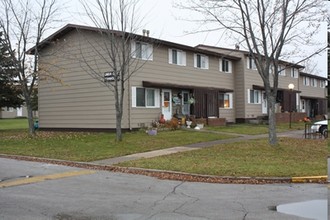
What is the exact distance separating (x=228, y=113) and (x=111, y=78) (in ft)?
42.8

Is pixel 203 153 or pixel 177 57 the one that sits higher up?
pixel 177 57

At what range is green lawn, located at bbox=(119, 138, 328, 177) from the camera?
444 inches

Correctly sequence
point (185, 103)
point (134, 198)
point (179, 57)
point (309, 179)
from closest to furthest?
point (134, 198), point (309, 179), point (179, 57), point (185, 103)

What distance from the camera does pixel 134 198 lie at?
8.50 meters

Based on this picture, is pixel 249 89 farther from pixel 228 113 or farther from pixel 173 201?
pixel 173 201

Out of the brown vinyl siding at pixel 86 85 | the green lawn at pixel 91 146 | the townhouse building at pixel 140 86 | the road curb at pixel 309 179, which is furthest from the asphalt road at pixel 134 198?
the brown vinyl siding at pixel 86 85

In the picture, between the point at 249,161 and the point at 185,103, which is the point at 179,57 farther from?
the point at 249,161

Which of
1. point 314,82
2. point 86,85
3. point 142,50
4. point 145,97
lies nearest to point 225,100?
point 145,97

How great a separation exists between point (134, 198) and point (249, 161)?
5.68m

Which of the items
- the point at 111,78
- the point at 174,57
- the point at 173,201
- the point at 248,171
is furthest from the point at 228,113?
the point at 173,201

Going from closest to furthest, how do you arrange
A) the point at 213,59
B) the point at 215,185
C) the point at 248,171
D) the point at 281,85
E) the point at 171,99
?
the point at 215,185
the point at 248,171
the point at 171,99
the point at 213,59
the point at 281,85

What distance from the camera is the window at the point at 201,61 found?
3070 centimetres

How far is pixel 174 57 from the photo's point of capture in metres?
28.6

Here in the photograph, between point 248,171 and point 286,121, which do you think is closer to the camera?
point 248,171
